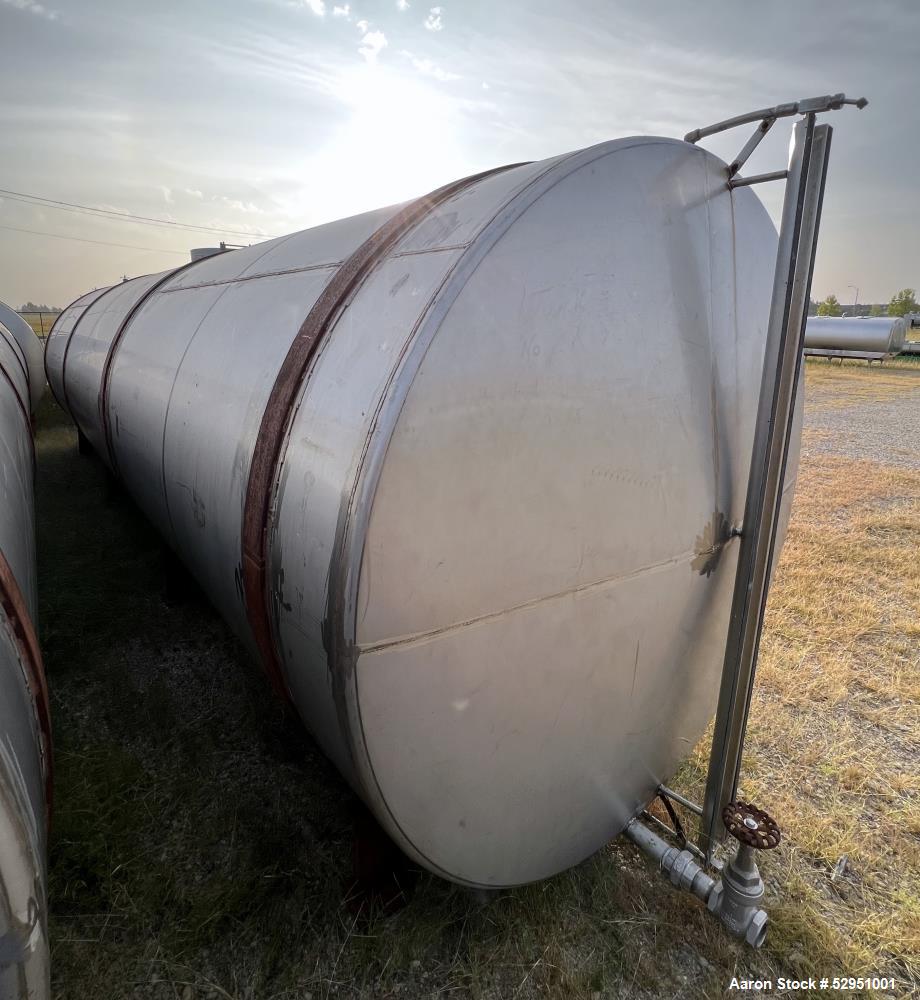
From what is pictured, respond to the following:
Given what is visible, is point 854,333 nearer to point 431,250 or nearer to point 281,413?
point 431,250

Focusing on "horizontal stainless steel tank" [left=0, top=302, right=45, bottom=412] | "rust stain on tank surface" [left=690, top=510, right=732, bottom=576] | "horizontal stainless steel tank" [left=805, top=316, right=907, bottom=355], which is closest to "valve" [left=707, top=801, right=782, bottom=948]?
"rust stain on tank surface" [left=690, top=510, right=732, bottom=576]

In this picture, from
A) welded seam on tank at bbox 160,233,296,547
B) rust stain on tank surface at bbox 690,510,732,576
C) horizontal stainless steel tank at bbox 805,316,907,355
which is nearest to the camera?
rust stain on tank surface at bbox 690,510,732,576

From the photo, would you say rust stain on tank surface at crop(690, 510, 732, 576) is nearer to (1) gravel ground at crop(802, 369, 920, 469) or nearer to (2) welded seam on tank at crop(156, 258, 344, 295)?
(2) welded seam on tank at crop(156, 258, 344, 295)

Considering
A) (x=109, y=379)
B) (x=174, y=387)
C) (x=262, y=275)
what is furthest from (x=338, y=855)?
(x=109, y=379)

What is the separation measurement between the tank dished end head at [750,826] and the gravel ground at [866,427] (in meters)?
8.68

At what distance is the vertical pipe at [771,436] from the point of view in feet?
5.74

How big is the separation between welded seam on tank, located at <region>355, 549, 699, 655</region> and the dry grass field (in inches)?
43.7

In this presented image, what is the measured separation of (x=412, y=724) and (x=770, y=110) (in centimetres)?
201

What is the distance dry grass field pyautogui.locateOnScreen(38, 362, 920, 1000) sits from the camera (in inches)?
82.0

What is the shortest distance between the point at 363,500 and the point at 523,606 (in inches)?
21.4

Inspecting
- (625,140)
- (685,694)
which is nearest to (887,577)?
(685,694)

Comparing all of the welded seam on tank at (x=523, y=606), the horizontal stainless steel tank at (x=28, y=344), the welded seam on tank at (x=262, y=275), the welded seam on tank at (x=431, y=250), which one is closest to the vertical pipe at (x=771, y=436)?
the welded seam on tank at (x=523, y=606)

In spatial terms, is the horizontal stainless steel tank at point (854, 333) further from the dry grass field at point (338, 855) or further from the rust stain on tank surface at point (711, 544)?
the rust stain on tank surface at point (711, 544)

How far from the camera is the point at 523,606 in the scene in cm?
160
